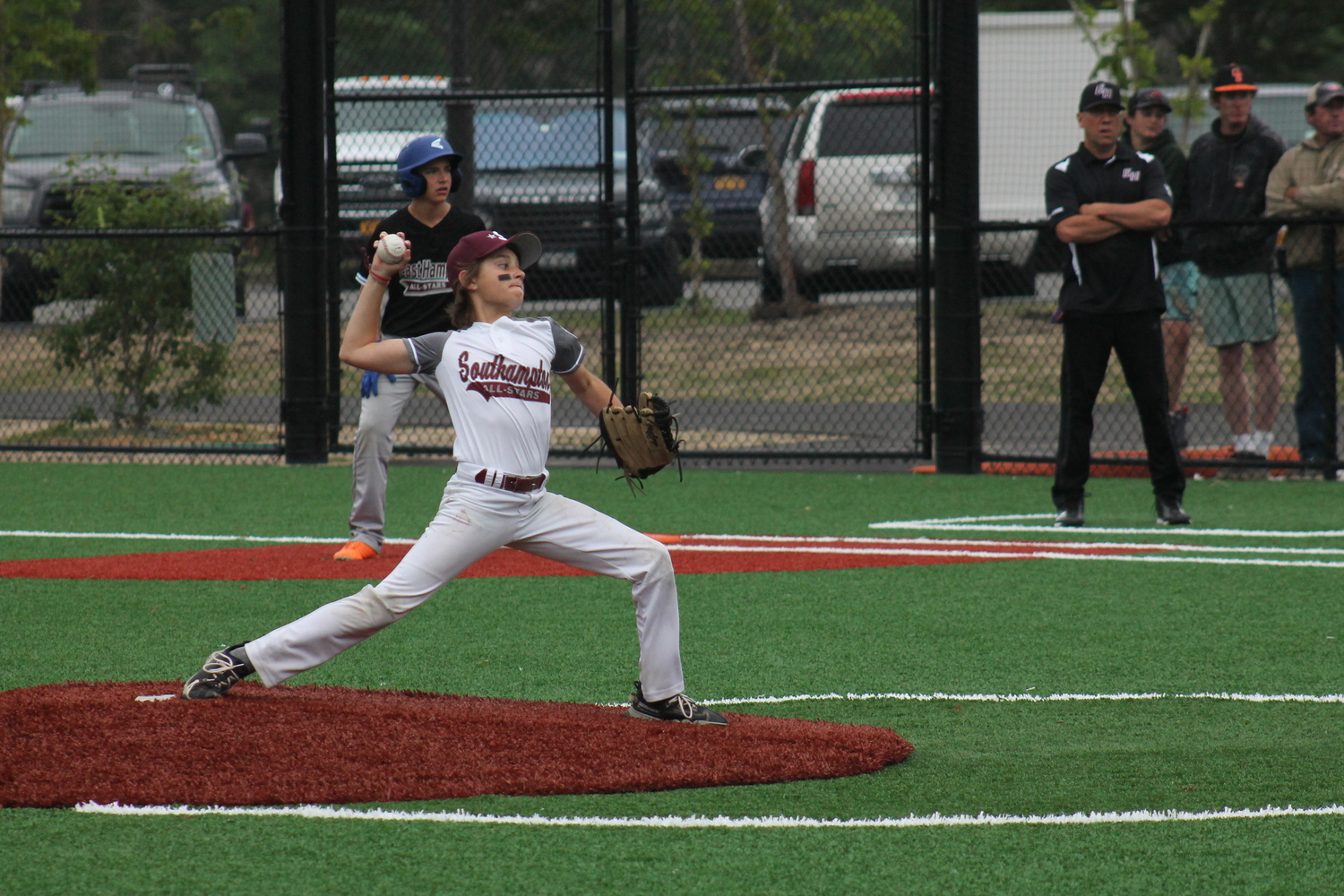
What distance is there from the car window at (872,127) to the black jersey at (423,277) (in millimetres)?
4667

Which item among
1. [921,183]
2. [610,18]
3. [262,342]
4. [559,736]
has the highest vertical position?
[610,18]

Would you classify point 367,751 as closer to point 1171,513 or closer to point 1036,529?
point 1036,529

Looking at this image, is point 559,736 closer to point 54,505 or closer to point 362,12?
point 54,505

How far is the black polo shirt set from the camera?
839 cm

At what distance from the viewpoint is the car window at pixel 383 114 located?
37.5 feet

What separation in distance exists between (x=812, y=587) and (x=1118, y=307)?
2470mm

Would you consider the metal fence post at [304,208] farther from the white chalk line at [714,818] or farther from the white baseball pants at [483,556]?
the white chalk line at [714,818]

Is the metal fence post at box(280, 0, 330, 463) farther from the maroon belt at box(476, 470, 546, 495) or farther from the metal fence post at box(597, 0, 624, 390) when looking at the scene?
the maroon belt at box(476, 470, 546, 495)

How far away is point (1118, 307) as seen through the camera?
27.5 feet

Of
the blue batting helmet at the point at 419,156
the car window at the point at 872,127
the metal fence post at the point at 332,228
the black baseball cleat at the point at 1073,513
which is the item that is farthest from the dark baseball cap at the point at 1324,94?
the metal fence post at the point at 332,228

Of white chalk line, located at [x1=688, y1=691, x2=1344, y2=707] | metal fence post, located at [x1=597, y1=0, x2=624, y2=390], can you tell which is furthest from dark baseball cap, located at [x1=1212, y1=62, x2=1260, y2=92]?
white chalk line, located at [x1=688, y1=691, x2=1344, y2=707]

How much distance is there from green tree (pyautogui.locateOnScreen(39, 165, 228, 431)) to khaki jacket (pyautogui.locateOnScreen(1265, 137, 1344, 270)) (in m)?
7.48

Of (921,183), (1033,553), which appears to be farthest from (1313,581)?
(921,183)

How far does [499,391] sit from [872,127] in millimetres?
7308
